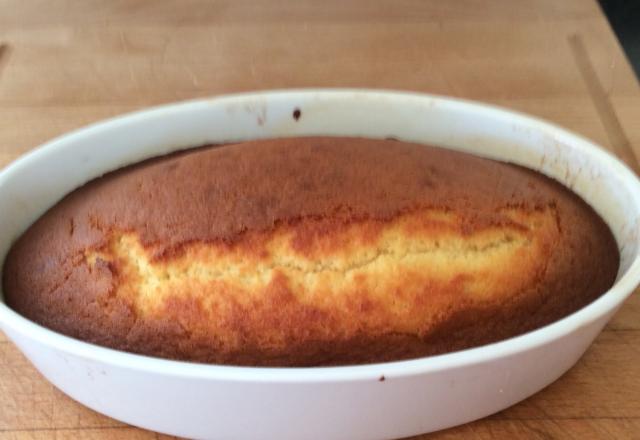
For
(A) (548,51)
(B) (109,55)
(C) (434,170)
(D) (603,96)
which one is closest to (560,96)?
(D) (603,96)

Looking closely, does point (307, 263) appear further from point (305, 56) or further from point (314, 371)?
point (305, 56)

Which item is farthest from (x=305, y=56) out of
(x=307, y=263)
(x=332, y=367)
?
(x=332, y=367)

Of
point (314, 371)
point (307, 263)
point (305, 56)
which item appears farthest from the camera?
point (305, 56)

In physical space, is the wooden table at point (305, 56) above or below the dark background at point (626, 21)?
above

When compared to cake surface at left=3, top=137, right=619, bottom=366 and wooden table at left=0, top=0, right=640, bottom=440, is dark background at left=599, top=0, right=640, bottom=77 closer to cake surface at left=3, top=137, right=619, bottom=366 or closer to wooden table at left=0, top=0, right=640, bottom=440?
wooden table at left=0, top=0, right=640, bottom=440

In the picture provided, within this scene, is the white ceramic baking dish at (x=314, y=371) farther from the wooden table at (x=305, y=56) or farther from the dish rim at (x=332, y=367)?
the wooden table at (x=305, y=56)

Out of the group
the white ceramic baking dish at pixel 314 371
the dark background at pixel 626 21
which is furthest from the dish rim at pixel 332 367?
the dark background at pixel 626 21

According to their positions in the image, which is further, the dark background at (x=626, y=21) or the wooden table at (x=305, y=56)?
the dark background at (x=626, y=21)
